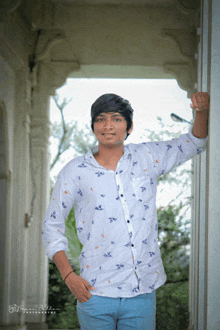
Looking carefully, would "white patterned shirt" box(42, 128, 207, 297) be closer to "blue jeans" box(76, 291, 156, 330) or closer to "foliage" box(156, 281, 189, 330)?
"blue jeans" box(76, 291, 156, 330)

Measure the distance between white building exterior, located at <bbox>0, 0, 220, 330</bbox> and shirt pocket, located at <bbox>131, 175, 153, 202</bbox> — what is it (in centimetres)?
221

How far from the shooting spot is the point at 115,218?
5.22 ft

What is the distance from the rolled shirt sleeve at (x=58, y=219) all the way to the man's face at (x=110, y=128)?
23cm

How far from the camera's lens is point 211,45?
1.37 metres

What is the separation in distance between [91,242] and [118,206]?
0.63 feet

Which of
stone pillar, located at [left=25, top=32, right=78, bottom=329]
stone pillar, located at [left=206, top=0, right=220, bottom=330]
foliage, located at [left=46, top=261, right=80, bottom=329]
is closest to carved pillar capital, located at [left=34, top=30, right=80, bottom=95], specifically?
stone pillar, located at [left=25, top=32, right=78, bottom=329]

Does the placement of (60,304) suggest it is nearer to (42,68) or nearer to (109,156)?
(42,68)

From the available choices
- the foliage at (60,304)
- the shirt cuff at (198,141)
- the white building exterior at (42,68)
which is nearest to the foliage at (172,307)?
the white building exterior at (42,68)

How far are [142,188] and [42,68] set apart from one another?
3357 mm

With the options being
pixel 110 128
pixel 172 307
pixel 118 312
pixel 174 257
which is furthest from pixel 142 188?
pixel 174 257

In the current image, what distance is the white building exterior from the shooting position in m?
3.98

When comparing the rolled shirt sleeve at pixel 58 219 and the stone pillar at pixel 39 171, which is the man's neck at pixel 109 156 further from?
the stone pillar at pixel 39 171

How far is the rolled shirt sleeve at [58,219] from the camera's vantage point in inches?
63.2

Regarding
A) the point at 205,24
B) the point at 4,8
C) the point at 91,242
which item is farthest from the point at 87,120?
the point at 91,242
